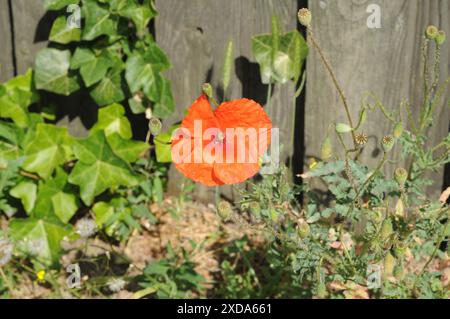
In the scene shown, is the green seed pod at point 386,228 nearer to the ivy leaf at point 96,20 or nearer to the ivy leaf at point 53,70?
the ivy leaf at point 96,20

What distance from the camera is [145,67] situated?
2.55 meters

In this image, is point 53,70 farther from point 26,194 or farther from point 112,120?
point 26,194

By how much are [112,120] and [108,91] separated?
11 cm

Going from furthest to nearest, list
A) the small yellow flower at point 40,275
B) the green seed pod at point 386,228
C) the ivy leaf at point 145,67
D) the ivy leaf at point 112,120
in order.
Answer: the ivy leaf at point 112,120
the ivy leaf at point 145,67
the small yellow flower at point 40,275
the green seed pod at point 386,228

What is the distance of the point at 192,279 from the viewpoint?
2.36 m

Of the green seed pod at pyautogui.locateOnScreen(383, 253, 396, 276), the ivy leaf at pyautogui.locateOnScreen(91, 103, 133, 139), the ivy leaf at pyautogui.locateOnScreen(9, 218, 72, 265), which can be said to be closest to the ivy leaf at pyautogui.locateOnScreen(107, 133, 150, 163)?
the ivy leaf at pyautogui.locateOnScreen(91, 103, 133, 139)

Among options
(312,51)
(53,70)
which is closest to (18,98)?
(53,70)

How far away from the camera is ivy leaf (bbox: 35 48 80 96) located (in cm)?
263

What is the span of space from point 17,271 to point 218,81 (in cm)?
97

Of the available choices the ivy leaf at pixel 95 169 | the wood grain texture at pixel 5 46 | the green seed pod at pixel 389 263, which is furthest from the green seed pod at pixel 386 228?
the wood grain texture at pixel 5 46

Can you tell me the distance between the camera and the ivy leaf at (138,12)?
246cm

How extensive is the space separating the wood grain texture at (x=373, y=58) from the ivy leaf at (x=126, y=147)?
1.95 feet
